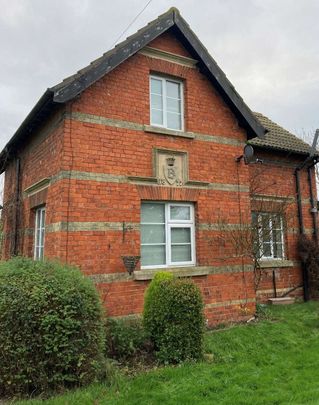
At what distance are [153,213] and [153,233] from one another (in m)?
0.44

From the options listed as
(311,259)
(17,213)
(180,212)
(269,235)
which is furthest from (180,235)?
(311,259)

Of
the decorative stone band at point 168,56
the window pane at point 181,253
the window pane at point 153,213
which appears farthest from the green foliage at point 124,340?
the decorative stone band at point 168,56

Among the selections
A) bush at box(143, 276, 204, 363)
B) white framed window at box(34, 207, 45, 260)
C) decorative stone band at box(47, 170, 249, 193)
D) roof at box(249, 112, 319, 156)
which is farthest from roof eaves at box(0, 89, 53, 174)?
roof at box(249, 112, 319, 156)

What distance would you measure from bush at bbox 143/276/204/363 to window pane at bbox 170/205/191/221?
2.21 meters

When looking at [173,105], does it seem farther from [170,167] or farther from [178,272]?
[178,272]

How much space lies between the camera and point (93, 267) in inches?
268

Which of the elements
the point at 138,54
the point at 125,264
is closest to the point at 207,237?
the point at 125,264

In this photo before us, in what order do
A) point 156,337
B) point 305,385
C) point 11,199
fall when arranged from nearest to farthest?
point 305,385, point 156,337, point 11,199

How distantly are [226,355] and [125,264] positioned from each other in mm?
2463

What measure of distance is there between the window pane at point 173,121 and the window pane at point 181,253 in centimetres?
283

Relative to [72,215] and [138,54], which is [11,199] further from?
[138,54]

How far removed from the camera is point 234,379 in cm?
515

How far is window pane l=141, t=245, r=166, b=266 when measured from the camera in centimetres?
757

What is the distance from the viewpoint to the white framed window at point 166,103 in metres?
8.28
